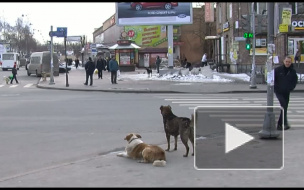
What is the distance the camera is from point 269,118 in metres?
8.68

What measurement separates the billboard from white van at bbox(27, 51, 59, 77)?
377 inches

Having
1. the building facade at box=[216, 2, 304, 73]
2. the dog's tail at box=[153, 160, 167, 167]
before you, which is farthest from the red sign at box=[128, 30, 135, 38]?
the dog's tail at box=[153, 160, 167, 167]

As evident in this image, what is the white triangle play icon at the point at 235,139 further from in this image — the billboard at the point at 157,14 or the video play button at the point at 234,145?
the billboard at the point at 157,14

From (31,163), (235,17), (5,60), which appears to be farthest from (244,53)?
(5,60)

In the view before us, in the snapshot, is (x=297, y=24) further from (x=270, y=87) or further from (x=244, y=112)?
(x=270, y=87)

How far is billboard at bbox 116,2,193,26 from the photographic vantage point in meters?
36.3

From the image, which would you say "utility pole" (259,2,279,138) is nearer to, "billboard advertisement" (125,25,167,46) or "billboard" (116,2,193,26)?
"billboard" (116,2,193,26)

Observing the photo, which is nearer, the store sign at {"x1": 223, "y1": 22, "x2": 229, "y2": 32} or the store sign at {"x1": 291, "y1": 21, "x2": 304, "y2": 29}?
the store sign at {"x1": 291, "y1": 21, "x2": 304, "y2": 29}

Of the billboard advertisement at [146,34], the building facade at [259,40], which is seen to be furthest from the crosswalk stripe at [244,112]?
the billboard advertisement at [146,34]

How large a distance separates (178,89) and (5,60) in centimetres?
4750

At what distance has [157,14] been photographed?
120 feet

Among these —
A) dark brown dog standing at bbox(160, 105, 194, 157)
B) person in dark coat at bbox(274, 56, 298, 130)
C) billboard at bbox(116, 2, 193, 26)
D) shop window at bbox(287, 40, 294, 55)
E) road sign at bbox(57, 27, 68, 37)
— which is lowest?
dark brown dog standing at bbox(160, 105, 194, 157)

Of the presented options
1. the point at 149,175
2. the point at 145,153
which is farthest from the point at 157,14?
the point at 149,175

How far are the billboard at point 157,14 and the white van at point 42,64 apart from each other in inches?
377
